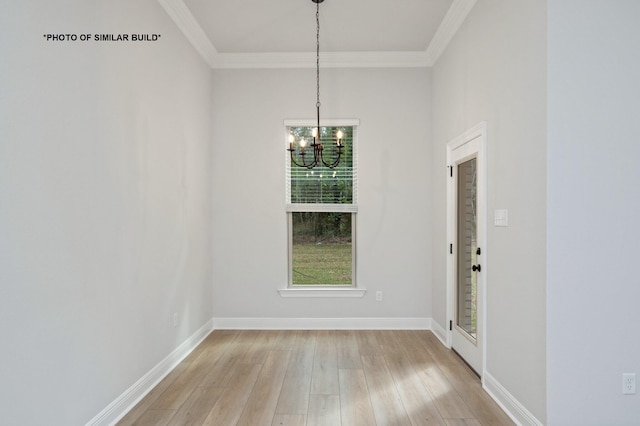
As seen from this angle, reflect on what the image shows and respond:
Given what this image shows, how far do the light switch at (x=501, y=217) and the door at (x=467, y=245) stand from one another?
22cm

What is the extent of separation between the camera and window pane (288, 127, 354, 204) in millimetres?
5070

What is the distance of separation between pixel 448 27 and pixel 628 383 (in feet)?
11.0

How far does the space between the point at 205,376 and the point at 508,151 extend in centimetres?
298

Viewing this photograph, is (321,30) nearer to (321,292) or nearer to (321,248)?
(321,248)

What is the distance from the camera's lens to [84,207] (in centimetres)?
236

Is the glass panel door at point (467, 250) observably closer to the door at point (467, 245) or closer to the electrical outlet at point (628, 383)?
the door at point (467, 245)

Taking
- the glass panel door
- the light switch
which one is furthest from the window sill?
the light switch

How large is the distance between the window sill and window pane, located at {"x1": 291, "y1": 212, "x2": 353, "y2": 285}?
0.13 metres

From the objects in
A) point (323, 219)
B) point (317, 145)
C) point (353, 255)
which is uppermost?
point (317, 145)

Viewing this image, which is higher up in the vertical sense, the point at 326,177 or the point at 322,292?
the point at 326,177

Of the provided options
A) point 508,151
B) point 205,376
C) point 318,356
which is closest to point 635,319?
point 508,151

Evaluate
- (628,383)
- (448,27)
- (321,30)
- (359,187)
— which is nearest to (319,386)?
(628,383)

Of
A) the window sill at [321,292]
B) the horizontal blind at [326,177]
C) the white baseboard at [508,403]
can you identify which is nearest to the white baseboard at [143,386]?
the window sill at [321,292]

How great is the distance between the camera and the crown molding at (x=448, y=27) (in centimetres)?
365
